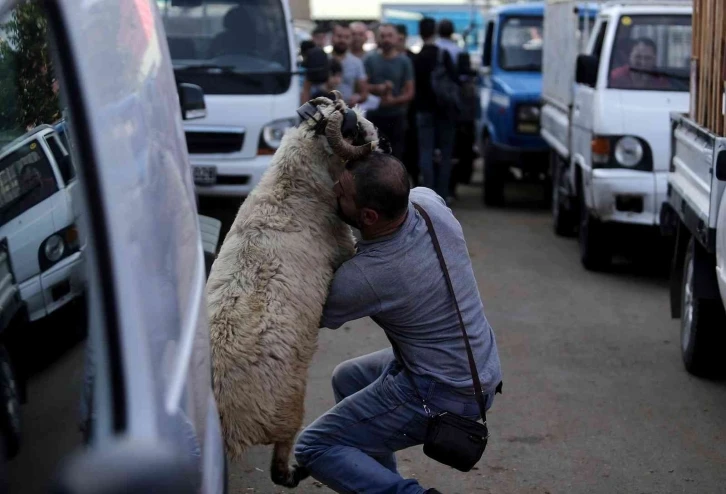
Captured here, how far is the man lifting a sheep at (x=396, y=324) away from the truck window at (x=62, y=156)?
138cm

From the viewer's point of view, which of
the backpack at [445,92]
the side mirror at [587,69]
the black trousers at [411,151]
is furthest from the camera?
the black trousers at [411,151]

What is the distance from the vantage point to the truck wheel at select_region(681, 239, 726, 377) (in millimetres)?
5746

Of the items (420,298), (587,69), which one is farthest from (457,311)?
(587,69)

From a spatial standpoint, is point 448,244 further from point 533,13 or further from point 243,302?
point 533,13

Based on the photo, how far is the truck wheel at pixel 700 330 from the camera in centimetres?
575

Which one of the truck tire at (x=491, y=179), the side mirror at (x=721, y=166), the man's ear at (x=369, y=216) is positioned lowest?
the truck tire at (x=491, y=179)

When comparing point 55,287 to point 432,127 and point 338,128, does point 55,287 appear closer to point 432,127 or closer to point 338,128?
point 338,128

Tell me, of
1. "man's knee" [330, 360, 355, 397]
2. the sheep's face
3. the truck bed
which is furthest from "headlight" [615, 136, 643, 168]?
the sheep's face

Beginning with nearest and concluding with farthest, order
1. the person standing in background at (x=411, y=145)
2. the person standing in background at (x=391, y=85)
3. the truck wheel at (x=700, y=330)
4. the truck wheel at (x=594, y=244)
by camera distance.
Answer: the truck wheel at (x=700, y=330) → the truck wheel at (x=594, y=244) → the person standing in background at (x=391, y=85) → the person standing in background at (x=411, y=145)

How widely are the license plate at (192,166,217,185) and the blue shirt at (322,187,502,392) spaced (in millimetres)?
6275

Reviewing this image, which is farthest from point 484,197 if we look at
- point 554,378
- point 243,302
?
point 243,302

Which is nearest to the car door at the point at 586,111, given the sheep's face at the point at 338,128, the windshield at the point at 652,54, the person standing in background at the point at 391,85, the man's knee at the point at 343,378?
the windshield at the point at 652,54

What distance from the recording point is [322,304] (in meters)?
3.05

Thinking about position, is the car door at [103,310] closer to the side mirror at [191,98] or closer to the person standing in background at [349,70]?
the side mirror at [191,98]
